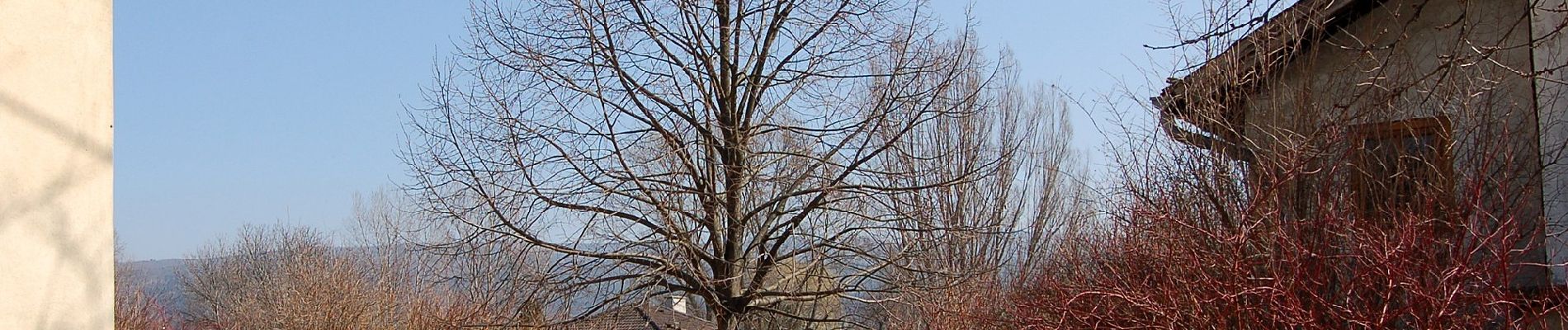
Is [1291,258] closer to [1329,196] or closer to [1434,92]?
[1329,196]

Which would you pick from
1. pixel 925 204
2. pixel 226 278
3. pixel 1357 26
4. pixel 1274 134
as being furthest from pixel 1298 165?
pixel 226 278

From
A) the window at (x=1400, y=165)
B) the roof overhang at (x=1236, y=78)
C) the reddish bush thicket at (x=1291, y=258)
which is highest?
the roof overhang at (x=1236, y=78)

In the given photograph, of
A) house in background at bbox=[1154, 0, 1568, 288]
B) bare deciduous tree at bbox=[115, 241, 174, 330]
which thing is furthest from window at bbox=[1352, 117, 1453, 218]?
bare deciduous tree at bbox=[115, 241, 174, 330]

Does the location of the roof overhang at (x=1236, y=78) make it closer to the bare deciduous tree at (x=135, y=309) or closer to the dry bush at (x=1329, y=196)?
the dry bush at (x=1329, y=196)

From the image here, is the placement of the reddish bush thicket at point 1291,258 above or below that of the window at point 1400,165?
below

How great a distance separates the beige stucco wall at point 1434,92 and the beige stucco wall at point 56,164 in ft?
21.6

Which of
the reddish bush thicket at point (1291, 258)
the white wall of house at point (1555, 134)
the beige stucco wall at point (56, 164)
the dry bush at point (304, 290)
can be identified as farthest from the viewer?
the dry bush at point (304, 290)

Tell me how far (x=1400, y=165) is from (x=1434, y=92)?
0.60 metres

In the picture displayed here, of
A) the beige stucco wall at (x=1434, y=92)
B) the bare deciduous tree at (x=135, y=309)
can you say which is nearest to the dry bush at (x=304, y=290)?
the bare deciduous tree at (x=135, y=309)

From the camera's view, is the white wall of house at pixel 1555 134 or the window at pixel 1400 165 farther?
the white wall of house at pixel 1555 134

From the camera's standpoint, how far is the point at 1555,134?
789cm

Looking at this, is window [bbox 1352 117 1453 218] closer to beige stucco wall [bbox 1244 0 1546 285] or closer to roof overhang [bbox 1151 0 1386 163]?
beige stucco wall [bbox 1244 0 1546 285]

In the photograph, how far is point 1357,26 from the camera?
9.38m

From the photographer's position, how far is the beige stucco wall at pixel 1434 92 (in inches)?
312
